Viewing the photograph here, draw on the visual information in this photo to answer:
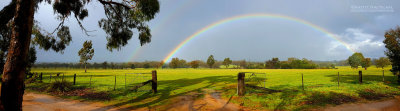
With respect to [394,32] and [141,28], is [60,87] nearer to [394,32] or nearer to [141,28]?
[141,28]

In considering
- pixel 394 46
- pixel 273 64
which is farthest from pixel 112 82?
pixel 273 64

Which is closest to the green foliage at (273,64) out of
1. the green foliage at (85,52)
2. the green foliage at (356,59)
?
the green foliage at (356,59)

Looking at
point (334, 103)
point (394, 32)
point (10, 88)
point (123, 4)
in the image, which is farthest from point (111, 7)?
point (394, 32)

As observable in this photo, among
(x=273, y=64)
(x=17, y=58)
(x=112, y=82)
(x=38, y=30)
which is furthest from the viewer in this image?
(x=273, y=64)

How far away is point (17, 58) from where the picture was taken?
196 inches

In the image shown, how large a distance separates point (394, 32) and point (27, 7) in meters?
24.4

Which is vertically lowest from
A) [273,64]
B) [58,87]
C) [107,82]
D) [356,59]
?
[107,82]

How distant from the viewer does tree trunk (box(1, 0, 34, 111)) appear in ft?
15.9

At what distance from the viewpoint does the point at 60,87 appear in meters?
12.9

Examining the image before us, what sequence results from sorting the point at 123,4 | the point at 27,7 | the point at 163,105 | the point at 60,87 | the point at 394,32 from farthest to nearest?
the point at 394,32, the point at 60,87, the point at 123,4, the point at 163,105, the point at 27,7

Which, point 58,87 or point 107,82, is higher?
point 58,87

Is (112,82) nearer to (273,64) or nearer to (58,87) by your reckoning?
(58,87)

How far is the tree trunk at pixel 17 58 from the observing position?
4.85 meters

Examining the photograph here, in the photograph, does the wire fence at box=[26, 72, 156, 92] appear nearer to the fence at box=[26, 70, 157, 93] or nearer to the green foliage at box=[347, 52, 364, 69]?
the fence at box=[26, 70, 157, 93]
